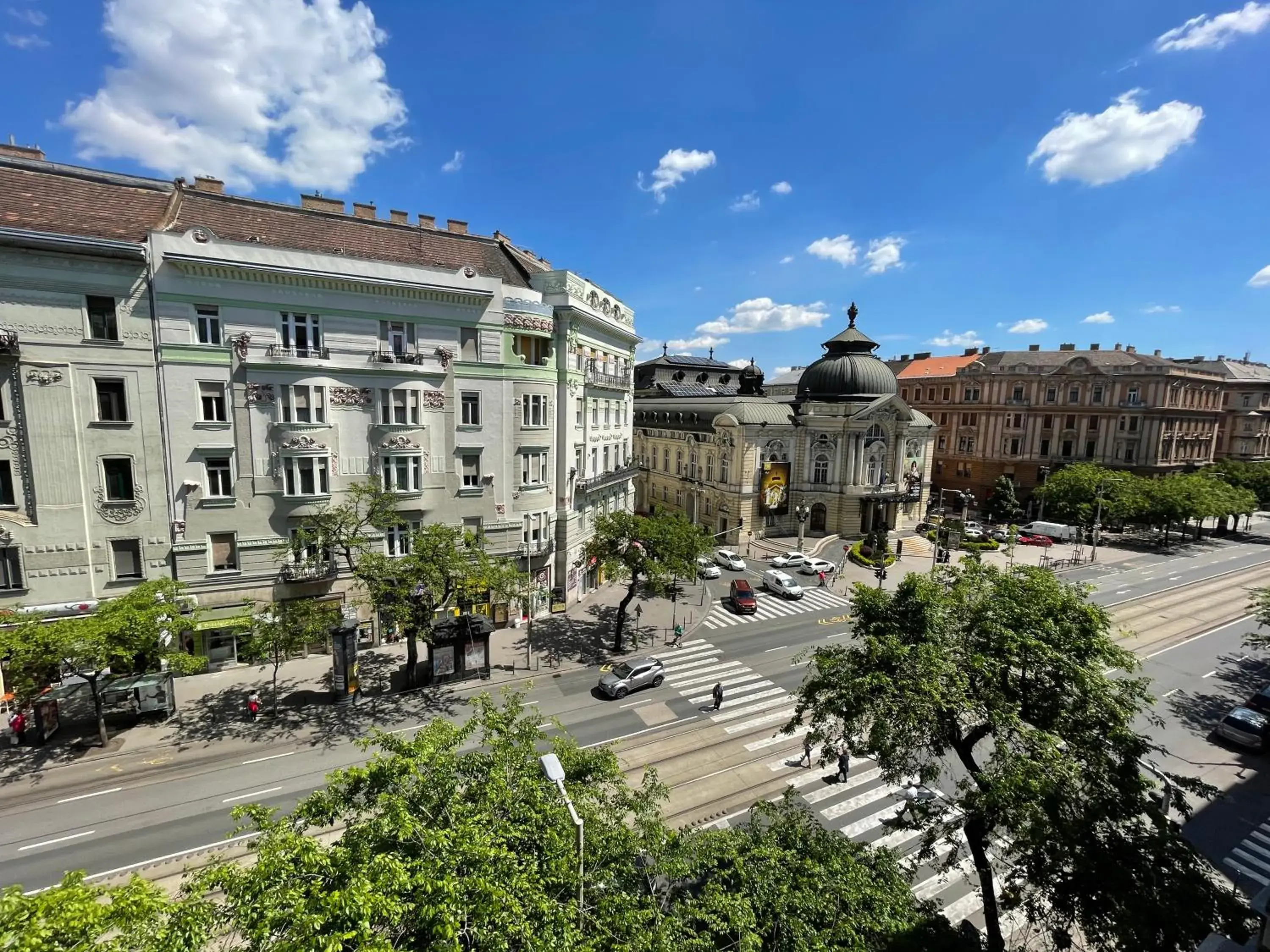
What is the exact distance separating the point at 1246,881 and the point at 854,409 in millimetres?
47059

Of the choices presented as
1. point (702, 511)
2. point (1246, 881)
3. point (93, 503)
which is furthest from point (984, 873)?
point (702, 511)

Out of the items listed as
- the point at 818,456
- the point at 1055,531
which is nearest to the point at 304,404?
the point at 818,456

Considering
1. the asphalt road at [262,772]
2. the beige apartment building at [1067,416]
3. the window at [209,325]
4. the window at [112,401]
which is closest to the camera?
the asphalt road at [262,772]

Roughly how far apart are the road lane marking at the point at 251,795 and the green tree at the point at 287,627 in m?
5.34

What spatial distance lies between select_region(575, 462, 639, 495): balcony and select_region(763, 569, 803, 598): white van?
14097mm

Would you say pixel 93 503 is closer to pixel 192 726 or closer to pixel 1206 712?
pixel 192 726

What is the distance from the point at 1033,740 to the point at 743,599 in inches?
1101

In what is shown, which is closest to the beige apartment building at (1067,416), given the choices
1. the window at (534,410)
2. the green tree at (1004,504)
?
the green tree at (1004,504)

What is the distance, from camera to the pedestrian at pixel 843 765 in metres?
19.9

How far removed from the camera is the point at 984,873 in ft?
38.3

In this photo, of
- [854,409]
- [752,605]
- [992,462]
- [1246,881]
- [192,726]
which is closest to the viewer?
[1246,881]

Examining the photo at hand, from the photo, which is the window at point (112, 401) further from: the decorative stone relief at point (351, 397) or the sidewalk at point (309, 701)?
the sidewalk at point (309, 701)

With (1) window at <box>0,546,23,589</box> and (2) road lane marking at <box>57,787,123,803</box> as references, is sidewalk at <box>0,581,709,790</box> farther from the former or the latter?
(1) window at <box>0,546,23,589</box>

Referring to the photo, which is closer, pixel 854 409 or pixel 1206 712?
pixel 1206 712
